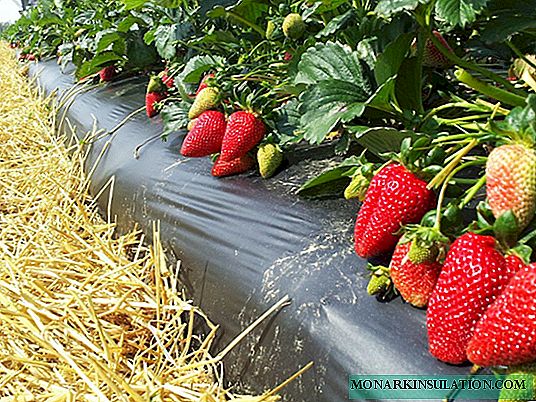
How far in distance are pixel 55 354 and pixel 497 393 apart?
2.56 feet

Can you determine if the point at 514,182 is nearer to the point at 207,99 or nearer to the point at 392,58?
the point at 392,58

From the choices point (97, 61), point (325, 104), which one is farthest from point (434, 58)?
point (97, 61)

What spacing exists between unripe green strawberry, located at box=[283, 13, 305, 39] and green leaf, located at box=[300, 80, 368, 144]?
371 mm

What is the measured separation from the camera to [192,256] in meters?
1.24

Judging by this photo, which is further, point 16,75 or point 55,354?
point 16,75

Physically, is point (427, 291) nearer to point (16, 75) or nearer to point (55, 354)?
point (55, 354)

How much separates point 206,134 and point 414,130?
55 centimetres

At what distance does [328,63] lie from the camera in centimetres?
104

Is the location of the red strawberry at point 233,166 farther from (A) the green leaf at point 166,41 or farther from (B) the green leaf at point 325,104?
(A) the green leaf at point 166,41

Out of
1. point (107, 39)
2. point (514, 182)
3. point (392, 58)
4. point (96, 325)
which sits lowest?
point (96, 325)

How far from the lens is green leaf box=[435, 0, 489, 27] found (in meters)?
0.75

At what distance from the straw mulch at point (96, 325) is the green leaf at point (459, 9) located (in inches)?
21.5

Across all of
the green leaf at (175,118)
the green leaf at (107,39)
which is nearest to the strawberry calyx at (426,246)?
the green leaf at (175,118)

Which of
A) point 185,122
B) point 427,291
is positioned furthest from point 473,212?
point 185,122
